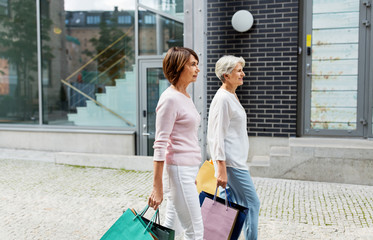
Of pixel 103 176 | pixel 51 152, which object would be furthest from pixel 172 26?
pixel 51 152

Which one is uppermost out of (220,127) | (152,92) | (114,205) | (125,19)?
(125,19)

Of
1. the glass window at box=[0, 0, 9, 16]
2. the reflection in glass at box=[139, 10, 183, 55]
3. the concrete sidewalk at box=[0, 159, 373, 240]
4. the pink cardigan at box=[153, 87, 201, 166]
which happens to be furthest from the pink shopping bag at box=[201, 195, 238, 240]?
the glass window at box=[0, 0, 9, 16]

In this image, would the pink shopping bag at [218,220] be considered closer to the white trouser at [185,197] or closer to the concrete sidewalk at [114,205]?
the white trouser at [185,197]

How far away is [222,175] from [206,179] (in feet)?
0.85

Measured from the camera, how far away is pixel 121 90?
9008 mm

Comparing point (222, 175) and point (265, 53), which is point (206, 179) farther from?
point (265, 53)

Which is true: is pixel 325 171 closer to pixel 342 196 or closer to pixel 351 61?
pixel 342 196

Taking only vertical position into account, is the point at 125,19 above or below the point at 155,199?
above

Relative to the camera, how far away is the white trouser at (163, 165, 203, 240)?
2.54 m

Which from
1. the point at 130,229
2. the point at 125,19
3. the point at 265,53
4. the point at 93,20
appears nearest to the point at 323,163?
the point at 265,53

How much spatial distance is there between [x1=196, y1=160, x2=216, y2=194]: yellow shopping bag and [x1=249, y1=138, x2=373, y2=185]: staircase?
3440 millimetres

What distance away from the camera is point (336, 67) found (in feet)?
23.2

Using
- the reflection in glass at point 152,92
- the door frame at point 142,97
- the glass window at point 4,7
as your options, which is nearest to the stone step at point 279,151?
the reflection in glass at point 152,92

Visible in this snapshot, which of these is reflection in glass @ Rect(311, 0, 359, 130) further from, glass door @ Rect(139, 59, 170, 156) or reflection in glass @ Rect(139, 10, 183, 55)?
glass door @ Rect(139, 59, 170, 156)
